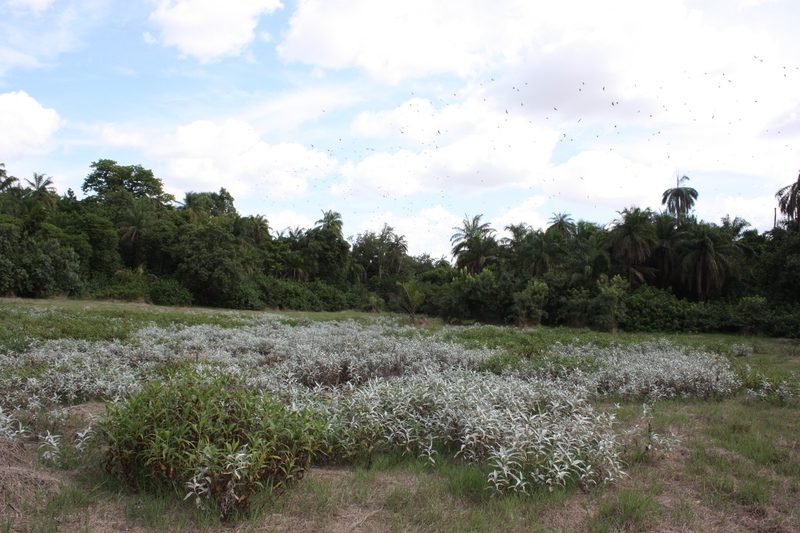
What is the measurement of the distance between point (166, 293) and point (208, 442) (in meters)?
29.0

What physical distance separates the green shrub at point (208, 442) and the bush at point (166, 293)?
2781 centimetres

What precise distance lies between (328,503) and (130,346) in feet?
21.0

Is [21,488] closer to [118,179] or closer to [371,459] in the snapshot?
[371,459]

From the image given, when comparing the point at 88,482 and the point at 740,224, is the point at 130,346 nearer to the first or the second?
the point at 88,482

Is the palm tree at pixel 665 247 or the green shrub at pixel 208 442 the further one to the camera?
the palm tree at pixel 665 247

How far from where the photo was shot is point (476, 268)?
131ft

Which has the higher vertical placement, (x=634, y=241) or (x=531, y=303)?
(x=634, y=241)

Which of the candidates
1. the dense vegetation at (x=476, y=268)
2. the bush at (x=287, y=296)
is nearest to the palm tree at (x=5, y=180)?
the dense vegetation at (x=476, y=268)

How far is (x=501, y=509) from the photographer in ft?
11.2

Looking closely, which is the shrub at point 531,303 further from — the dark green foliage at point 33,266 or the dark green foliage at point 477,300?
the dark green foliage at point 33,266

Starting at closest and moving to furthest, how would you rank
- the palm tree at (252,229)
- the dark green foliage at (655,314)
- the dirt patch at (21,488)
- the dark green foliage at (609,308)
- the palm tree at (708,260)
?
the dirt patch at (21,488)
the dark green foliage at (609,308)
the dark green foliage at (655,314)
the palm tree at (708,260)
the palm tree at (252,229)

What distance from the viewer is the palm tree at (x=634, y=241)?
87.2 feet

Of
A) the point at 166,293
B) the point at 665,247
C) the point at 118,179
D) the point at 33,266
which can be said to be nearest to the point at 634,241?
the point at 665,247

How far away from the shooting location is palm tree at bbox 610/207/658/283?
2659 cm
